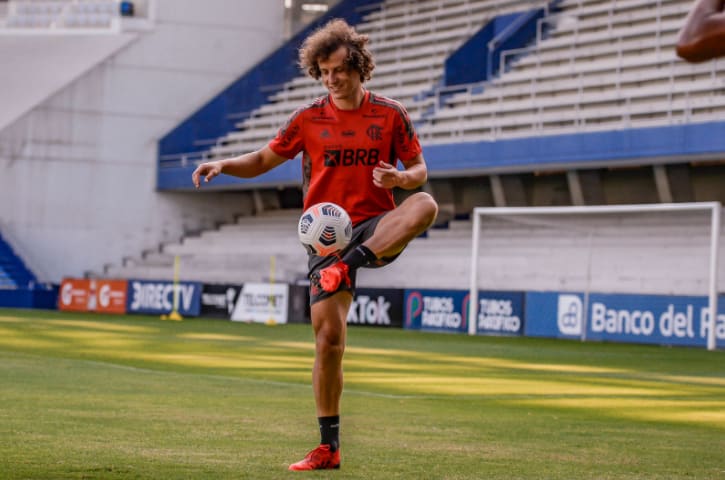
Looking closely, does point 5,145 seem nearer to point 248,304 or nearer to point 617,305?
point 248,304

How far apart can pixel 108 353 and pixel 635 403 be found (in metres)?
8.24

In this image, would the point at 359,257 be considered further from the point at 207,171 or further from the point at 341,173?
the point at 207,171

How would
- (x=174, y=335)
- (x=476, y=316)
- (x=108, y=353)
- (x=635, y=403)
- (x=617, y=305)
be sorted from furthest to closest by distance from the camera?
(x=476, y=316) → (x=617, y=305) → (x=174, y=335) → (x=108, y=353) → (x=635, y=403)

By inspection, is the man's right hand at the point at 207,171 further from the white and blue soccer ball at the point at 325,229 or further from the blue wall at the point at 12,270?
the blue wall at the point at 12,270

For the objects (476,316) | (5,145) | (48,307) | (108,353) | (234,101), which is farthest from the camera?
(234,101)

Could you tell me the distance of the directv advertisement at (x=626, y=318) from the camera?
23.7 meters

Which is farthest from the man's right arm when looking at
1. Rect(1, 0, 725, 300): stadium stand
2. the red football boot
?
Rect(1, 0, 725, 300): stadium stand

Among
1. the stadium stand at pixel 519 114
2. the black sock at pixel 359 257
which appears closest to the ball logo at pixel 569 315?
the stadium stand at pixel 519 114

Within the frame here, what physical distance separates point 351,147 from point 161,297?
94.2 feet

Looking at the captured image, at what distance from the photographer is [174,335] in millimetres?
23688

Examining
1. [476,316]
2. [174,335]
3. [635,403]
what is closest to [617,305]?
[476,316]

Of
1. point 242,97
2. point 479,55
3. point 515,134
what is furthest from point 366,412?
point 242,97

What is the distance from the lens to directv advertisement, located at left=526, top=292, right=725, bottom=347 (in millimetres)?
23734

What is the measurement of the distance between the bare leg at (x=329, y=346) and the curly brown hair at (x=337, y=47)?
1.16m
